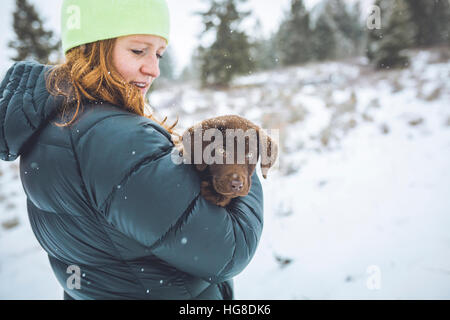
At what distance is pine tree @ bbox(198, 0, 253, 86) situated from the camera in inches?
565

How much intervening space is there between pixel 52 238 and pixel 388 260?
11.5ft

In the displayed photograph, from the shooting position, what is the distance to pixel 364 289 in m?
2.79

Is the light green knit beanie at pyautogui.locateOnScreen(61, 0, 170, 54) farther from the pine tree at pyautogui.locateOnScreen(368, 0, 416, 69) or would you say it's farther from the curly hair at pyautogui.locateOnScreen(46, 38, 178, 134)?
the pine tree at pyautogui.locateOnScreen(368, 0, 416, 69)

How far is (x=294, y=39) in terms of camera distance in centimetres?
3002

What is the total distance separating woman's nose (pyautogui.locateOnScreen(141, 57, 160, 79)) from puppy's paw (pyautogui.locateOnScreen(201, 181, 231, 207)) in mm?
648

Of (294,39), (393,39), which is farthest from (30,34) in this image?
(294,39)

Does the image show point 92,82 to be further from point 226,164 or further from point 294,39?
point 294,39

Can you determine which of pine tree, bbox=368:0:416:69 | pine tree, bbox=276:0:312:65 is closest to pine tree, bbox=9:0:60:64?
pine tree, bbox=368:0:416:69

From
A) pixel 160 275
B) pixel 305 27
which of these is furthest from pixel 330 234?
pixel 305 27

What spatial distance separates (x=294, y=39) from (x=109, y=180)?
33331 mm

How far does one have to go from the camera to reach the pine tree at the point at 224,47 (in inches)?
565

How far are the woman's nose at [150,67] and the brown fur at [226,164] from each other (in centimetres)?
36

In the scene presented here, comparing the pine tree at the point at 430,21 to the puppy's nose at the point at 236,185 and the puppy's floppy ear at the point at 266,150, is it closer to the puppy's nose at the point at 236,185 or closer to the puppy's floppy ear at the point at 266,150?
the puppy's floppy ear at the point at 266,150
